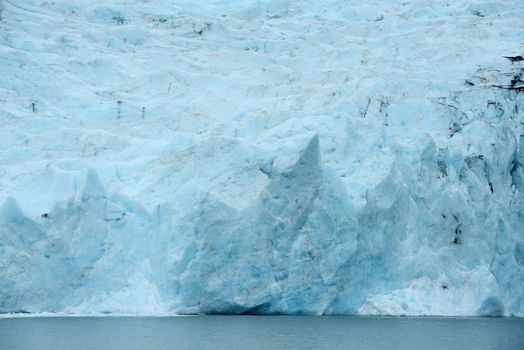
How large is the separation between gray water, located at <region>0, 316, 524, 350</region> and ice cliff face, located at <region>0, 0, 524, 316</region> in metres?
0.95

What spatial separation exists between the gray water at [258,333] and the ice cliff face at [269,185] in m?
0.95

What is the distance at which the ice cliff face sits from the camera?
1962 centimetres

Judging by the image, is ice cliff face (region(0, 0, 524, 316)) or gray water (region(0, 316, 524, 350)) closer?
gray water (region(0, 316, 524, 350))

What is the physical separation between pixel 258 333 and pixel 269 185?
5.03 m

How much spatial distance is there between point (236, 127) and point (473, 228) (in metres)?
7.83

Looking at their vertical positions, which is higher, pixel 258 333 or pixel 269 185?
pixel 269 185

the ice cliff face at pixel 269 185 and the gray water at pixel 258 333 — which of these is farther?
the ice cliff face at pixel 269 185

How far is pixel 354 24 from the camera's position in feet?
109

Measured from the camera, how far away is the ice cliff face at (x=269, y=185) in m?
19.6

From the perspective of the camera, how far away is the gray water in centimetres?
1420

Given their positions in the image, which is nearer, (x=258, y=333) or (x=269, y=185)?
(x=258, y=333)

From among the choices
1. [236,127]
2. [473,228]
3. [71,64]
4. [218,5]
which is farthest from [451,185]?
[218,5]

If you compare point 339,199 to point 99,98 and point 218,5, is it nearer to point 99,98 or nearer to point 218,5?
point 99,98

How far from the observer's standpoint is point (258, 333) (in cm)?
1620
